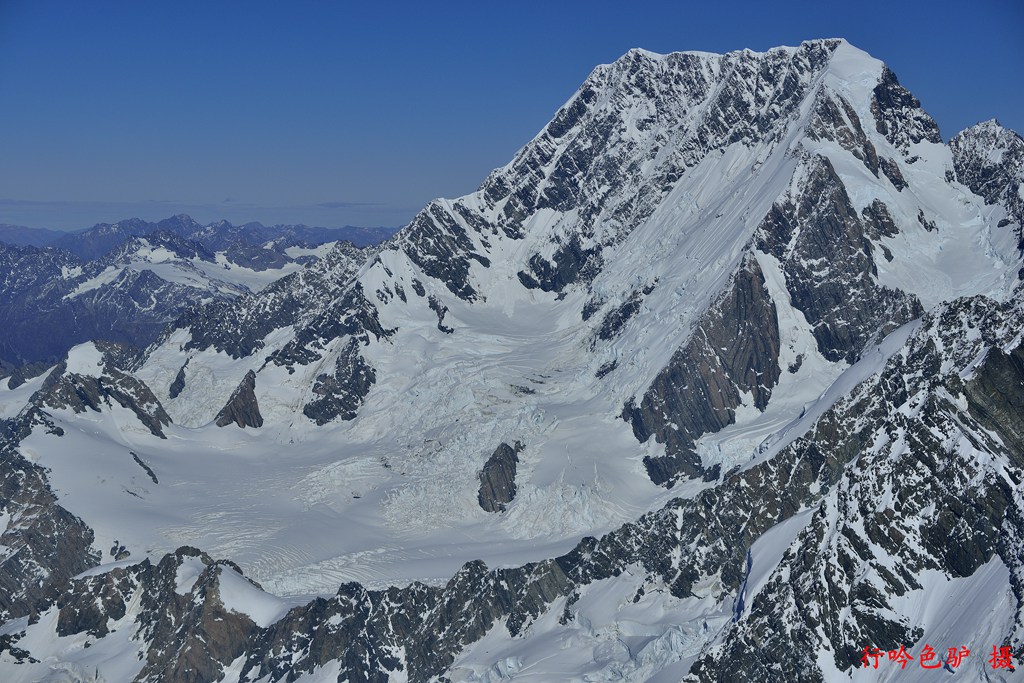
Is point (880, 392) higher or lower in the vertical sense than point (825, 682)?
higher

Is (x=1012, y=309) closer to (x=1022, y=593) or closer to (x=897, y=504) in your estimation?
(x=897, y=504)

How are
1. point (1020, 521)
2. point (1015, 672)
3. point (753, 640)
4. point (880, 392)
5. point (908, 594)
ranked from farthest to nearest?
point (880, 392) → point (753, 640) → point (908, 594) → point (1020, 521) → point (1015, 672)

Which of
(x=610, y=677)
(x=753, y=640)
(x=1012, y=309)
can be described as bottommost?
(x=610, y=677)

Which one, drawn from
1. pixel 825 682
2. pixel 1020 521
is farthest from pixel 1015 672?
pixel 825 682

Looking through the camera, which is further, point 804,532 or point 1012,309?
point 1012,309

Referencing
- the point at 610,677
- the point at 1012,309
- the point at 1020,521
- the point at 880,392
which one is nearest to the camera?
the point at 1020,521

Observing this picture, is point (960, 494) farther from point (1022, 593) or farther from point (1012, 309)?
point (1012, 309)

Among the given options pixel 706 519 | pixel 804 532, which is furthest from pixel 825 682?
pixel 706 519

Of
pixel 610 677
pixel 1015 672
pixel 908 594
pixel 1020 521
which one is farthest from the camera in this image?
pixel 610 677

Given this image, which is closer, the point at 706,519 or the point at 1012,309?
the point at 1012,309
